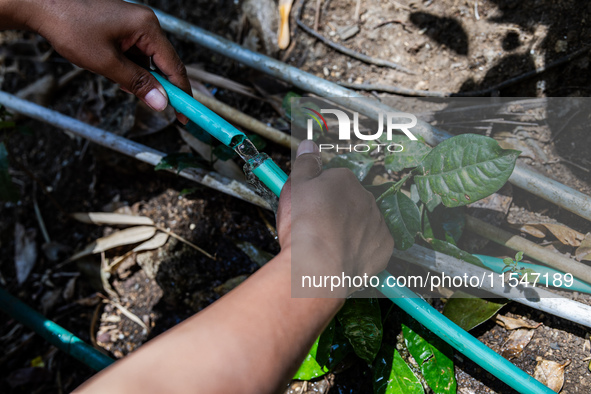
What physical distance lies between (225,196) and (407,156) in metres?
0.91

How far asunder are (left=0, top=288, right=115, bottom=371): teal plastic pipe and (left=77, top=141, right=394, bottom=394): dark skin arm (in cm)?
79

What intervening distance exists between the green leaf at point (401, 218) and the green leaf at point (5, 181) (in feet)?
5.67

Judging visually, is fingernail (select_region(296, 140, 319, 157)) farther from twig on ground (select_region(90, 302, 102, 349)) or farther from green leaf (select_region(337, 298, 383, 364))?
twig on ground (select_region(90, 302, 102, 349))

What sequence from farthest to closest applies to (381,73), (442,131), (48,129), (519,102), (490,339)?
(48,129), (381,73), (519,102), (442,131), (490,339)

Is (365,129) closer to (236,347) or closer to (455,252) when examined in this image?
(455,252)

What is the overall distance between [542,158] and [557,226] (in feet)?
1.06

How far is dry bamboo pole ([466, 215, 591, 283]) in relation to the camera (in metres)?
1.40

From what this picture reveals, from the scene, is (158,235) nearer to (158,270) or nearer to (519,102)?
(158,270)

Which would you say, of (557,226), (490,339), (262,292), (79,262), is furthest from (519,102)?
(79,262)

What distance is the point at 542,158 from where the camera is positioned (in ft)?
5.58

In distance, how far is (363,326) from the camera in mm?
1413

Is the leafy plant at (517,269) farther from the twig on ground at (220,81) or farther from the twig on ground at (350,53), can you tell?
the twig on ground at (220,81)

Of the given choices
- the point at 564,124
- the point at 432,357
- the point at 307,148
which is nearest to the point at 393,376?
the point at 432,357

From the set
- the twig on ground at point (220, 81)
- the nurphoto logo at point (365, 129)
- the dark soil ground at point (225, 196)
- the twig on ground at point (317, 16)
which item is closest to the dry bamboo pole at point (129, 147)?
the dark soil ground at point (225, 196)
